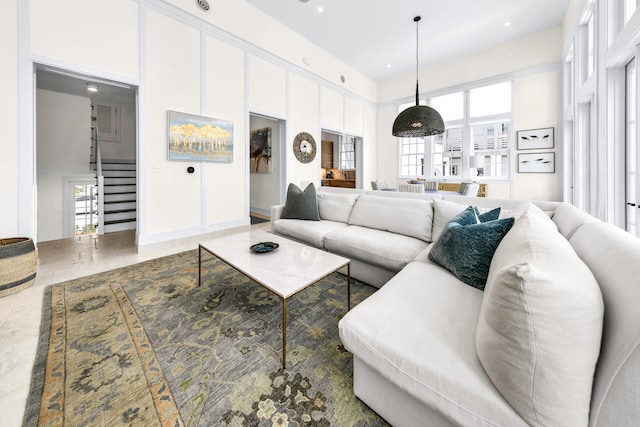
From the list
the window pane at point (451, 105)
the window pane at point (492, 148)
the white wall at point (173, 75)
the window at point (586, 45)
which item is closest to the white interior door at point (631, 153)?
the window at point (586, 45)

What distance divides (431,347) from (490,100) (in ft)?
22.6

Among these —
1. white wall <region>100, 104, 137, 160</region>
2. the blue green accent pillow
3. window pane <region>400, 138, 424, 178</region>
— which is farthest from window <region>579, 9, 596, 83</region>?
white wall <region>100, 104, 137, 160</region>

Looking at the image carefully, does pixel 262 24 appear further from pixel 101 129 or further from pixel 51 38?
pixel 101 129

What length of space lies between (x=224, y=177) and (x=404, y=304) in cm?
377

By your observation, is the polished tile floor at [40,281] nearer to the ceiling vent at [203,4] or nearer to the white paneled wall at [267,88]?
the white paneled wall at [267,88]

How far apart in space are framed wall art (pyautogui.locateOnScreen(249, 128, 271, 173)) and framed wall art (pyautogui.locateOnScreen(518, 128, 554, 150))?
18.2 ft

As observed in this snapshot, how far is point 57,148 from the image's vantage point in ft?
17.9

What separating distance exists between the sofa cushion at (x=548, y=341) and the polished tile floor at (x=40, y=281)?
6.20 feet

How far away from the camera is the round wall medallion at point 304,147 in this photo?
5457mm

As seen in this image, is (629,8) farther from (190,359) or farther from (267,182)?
(267,182)

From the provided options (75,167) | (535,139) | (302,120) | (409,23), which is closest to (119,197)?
(75,167)

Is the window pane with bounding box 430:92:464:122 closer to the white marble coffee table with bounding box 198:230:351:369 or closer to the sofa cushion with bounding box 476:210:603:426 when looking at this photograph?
the white marble coffee table with bounding box 198:230:351:369

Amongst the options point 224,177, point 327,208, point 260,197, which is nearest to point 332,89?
point 260,197

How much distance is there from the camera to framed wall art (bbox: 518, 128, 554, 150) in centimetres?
523
